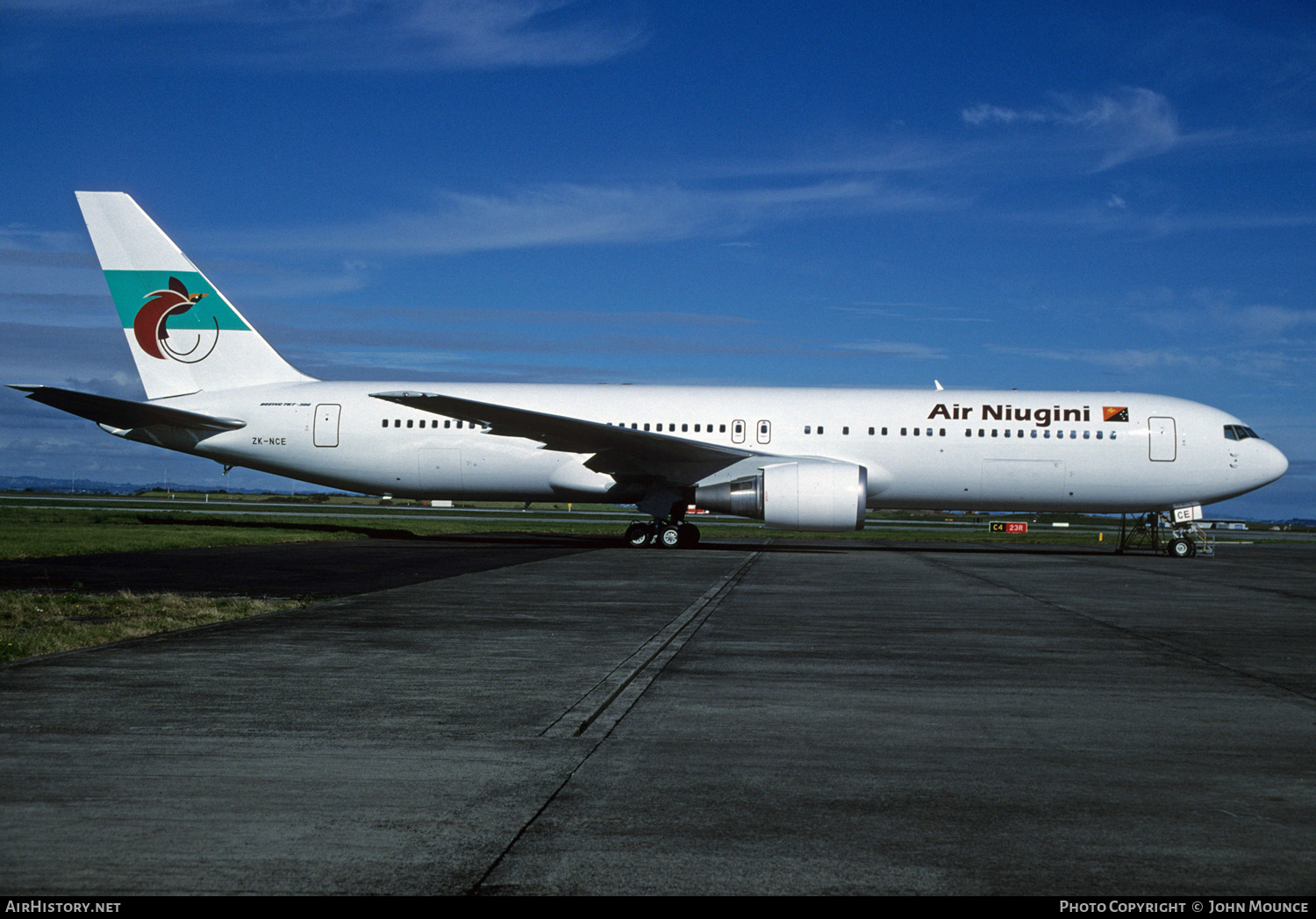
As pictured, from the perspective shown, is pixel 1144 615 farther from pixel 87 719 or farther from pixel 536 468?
pixel 536 468

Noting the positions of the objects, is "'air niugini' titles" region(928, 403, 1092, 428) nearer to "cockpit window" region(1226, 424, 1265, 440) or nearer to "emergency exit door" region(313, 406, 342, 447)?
"cockpit window" region(1226, 424, 1265, 440)

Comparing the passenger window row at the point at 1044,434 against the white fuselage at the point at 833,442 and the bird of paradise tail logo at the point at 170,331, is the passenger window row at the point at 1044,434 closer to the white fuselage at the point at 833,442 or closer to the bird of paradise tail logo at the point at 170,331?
the white fuselage at the point at 833,442

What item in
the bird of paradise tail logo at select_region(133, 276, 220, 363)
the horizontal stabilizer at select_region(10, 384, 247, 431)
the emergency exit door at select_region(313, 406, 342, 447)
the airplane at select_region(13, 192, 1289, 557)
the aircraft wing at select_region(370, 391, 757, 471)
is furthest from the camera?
the bird of paradise tail logo at select_region(133, 276, 220, 363)

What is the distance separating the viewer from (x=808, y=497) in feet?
69.7

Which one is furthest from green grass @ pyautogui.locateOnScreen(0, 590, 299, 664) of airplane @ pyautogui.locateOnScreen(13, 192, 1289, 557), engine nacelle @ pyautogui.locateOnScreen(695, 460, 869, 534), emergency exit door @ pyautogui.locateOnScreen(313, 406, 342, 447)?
emergency exit door @ pyautogui.locateOnScreen(313, 406, 342, 447)

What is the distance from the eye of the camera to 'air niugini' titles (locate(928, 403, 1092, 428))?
2362 centimetres

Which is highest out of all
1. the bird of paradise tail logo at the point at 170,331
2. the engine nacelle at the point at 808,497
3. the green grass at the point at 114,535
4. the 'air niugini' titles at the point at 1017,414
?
the bird of paradise tail logo at the point at 170,331

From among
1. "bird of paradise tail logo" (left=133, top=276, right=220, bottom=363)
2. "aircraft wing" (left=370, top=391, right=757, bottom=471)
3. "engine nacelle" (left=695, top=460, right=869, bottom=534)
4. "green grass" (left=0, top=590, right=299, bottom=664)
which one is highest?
"bird of paradise tail logo" (left=133, top=276, right=220, bottom=363)

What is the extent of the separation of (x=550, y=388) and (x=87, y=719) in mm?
20036

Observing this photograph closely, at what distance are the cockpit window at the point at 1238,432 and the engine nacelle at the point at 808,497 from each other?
9376 millimetres

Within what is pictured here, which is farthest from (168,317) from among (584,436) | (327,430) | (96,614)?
(96,614)

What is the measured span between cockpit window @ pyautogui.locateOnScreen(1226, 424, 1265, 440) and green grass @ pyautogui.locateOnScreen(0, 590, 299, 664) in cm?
2179

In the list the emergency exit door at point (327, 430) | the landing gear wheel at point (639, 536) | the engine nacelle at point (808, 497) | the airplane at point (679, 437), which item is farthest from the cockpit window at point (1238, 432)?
the emergency exit door at point (327, 430)

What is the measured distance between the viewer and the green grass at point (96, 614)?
25.8 ft
